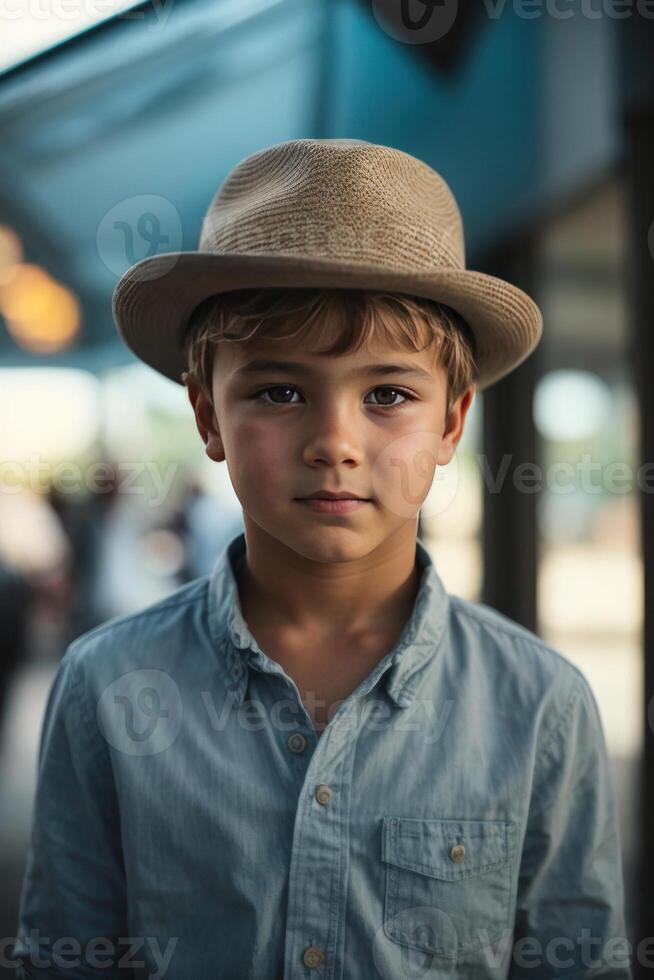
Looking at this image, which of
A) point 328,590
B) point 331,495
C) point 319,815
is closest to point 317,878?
point 319,815

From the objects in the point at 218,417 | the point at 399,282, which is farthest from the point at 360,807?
the point at 399,282

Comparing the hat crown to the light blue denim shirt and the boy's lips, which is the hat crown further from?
the light blue denim shirt

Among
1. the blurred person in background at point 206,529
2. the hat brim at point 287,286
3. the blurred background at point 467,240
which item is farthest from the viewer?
the blurred person in background at point 206,529

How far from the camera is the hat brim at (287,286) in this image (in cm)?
87

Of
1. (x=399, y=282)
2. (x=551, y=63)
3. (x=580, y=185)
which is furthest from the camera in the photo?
(x=580, y=185)

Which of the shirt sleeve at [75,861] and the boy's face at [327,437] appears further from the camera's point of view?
the shirt sleeve at [75,861]

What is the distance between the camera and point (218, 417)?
1013 millimetres

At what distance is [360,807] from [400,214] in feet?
2.33

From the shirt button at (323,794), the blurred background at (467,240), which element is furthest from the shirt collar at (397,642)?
the blurred background at (467,240)

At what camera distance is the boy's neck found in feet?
3.41

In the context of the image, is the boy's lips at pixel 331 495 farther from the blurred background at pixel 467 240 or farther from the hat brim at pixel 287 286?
the blurred background at pixel 467 240

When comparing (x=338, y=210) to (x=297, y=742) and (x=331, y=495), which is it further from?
A: (x=297, y=742)

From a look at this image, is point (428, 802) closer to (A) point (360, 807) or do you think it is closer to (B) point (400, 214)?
(A) point (360, 807)

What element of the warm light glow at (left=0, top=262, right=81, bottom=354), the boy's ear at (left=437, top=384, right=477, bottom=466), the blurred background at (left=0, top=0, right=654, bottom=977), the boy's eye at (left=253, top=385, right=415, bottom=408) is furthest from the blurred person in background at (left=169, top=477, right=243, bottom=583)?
the boy's eye at (left=253, top=385, right=415, bottom=408)
